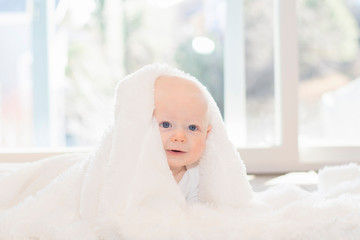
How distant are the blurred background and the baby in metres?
1.58

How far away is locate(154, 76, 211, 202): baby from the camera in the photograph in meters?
1.18

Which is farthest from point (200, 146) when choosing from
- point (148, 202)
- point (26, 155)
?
point (26, 155)

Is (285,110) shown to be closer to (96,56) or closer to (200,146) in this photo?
(96,56)

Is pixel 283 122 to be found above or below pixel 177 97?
below

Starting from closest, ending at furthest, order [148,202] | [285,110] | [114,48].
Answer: [148,202], [285,110], [114,48]

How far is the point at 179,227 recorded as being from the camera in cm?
104

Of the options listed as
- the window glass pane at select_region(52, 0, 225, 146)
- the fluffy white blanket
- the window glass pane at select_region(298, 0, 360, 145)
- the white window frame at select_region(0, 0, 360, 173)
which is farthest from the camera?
the window glass pane at select_region(298, 0, 360, 145)

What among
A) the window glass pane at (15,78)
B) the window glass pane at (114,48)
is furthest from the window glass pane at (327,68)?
the window glass pane at (15,78)

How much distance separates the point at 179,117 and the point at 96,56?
1681 millimetres

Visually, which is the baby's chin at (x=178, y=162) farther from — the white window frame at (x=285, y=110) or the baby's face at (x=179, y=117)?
the white window frame at (x=285, y=110)

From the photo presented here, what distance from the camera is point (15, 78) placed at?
2.80 meters

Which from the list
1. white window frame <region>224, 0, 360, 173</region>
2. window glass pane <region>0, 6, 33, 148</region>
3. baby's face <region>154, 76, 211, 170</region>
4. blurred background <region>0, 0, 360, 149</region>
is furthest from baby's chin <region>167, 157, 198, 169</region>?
window glass pane <region>0, 6, 33, 148</region>

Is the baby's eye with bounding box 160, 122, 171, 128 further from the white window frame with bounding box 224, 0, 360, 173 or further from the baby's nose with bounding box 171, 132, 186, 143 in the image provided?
the white window frame with bounding box 224, 0, 360, 173

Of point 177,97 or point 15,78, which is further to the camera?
point 15,78
